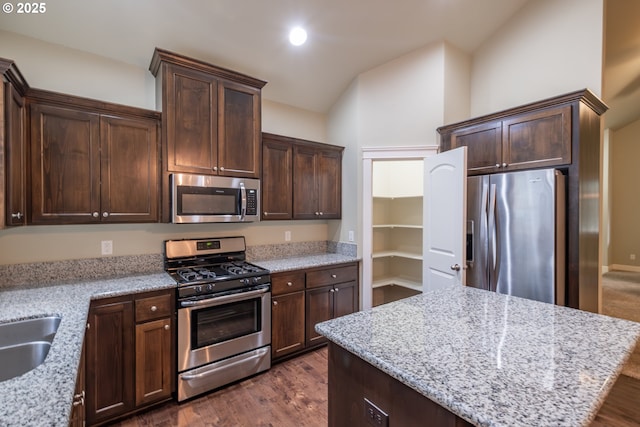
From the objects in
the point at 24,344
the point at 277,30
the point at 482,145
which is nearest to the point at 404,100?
the point at 482,145

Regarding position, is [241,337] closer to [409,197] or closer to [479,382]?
[479,382]

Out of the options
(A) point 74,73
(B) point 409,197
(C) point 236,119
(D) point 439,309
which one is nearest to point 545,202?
(D) point 439,309

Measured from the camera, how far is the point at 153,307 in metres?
2.24

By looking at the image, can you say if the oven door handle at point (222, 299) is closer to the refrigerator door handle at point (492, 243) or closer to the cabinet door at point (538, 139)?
the refrigerator door handle at point (492, 243)

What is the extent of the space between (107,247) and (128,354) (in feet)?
3.08

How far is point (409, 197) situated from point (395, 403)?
3.49 metres

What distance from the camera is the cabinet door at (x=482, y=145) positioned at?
2826mm

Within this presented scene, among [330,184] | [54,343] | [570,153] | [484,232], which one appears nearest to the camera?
[54,343]

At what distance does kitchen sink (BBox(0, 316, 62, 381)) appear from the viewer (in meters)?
1.44

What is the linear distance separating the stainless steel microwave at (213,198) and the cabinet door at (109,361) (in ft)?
2.64

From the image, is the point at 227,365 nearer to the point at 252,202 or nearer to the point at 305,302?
the point at 305,302

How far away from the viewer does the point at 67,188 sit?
219cm

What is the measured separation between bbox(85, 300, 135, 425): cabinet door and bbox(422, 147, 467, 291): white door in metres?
2.60

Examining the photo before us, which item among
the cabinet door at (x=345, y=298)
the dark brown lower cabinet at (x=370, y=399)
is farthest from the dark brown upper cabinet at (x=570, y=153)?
the dark brown lower cabinet at (x=370, y=399)
